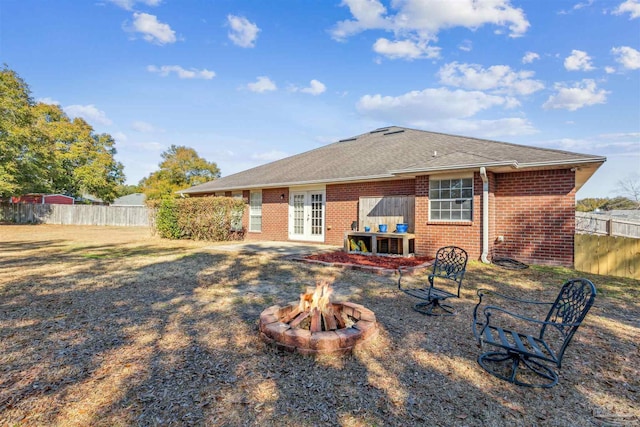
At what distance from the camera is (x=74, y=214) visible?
95.3 ft

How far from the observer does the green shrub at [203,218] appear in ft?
44.3

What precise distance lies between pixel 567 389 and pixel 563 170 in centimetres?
718

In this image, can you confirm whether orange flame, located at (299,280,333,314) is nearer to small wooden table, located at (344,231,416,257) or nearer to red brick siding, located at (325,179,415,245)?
small wooden table, located at (344,231,416,257)

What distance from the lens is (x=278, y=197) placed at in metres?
13.9

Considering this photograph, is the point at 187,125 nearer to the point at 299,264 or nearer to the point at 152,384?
the point at 299,264

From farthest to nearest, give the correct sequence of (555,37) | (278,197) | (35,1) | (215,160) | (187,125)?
(215,160) < (187,125) < (278,197) < (555,37) < (35,1)

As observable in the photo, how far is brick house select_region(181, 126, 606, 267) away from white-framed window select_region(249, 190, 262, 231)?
79.2 inches

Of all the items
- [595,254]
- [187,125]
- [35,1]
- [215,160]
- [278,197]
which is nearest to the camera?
[595,254]

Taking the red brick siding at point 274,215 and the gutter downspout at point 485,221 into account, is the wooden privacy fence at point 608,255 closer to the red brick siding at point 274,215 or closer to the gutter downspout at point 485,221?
the gutter downspout at point 485,221

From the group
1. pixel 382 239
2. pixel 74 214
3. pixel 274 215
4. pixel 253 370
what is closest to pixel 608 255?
pixel 382 239

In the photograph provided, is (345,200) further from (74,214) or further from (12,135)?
(74,214)

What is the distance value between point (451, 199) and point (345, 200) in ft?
13.5

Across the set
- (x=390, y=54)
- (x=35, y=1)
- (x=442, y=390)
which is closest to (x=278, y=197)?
(x=390, y=54)

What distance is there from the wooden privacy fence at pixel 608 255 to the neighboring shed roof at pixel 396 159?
186 centimetres
